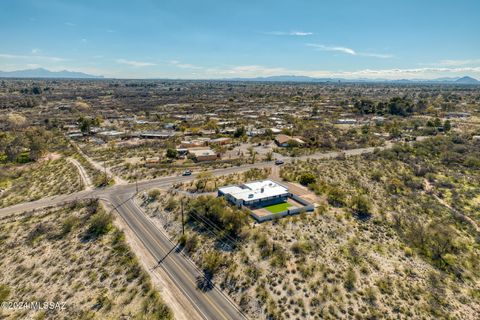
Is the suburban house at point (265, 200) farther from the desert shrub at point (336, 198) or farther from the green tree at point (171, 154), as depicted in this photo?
the green tree at point (171, 154)

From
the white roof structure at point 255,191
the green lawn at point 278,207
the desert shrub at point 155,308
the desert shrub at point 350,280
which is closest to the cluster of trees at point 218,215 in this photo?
the white roof structure at point 255,191

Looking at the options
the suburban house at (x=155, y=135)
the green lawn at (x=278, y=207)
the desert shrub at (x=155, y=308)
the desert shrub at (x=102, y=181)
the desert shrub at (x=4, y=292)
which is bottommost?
the suburban house at (x=155, y=135)

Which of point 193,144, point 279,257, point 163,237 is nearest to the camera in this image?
point 279,257

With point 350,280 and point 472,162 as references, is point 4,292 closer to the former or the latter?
point 350,280

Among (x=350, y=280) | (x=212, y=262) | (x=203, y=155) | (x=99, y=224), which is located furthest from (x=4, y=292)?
(x=203, y=155)

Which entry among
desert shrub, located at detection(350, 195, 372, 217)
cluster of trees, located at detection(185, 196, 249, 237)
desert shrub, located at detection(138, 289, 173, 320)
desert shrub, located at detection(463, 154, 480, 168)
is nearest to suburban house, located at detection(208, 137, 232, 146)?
cluster of trees, located at detection(185, 196, 249, 237)
